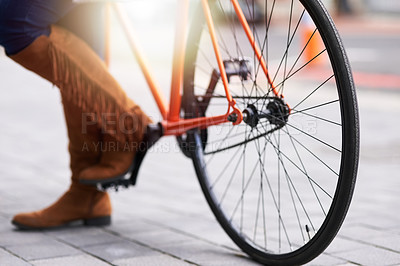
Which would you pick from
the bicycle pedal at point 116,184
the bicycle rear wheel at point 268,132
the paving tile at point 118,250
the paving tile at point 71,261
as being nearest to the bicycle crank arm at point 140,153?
the bicycle pedal at point 116,184

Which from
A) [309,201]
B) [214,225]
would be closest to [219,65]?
[214,225]

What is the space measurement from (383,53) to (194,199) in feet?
36.6

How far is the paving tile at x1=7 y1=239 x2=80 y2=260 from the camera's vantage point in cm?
271

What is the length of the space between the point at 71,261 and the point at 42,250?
20 cm

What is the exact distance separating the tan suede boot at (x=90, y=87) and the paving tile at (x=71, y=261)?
418 mm

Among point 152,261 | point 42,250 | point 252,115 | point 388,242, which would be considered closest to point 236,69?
point 252,115

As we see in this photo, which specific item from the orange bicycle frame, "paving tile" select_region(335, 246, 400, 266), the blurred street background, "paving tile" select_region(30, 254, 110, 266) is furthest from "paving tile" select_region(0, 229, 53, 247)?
"paving tile" select_region(335, 246, 400, 266)

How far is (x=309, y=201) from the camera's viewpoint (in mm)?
3660

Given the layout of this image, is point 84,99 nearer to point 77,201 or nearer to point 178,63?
point 178,63

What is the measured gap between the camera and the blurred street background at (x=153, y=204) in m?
2.73

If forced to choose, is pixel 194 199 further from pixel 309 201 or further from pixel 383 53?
pixel 383 53

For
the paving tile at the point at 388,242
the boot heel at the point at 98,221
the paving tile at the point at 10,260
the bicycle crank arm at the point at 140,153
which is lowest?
the paving tile at the point at 10,260

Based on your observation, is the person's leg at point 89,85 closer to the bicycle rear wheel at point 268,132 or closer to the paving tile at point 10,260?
the bicycle rear wheel at point 268,132

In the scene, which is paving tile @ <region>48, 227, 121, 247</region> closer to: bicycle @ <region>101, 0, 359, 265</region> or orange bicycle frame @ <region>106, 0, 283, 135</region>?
bicycle @ <region>101, 0, 359, 265</region>
